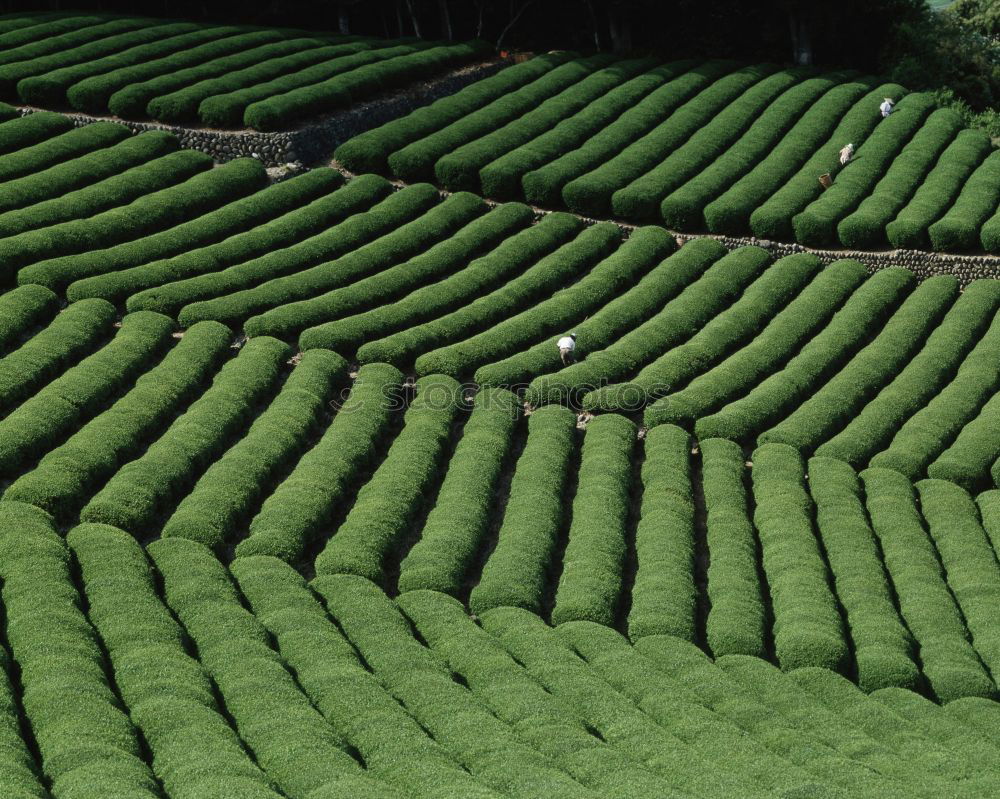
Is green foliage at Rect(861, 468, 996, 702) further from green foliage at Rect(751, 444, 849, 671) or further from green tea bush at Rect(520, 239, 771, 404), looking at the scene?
green tea bush at Rect(520, 239, 771, 404)

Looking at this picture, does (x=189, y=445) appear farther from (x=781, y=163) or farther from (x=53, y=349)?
(x=781, y=163)

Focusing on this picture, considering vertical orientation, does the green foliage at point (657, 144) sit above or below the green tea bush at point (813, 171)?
above

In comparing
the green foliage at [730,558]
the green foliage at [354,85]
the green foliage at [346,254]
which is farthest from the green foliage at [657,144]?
the green foliage at [730,558]

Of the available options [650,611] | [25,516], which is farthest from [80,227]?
[650,611]

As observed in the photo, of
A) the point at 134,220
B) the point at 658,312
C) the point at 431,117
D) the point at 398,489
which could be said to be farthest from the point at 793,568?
the point at 431,117

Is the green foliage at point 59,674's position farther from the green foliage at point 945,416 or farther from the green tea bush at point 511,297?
the green foliage at point 945,416

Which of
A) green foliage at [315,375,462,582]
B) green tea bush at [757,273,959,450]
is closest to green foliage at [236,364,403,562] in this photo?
green foliage at [315,375,462,582]

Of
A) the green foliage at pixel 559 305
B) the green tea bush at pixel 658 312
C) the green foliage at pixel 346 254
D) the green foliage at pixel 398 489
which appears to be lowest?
the green tea bush at pixel 658 312
